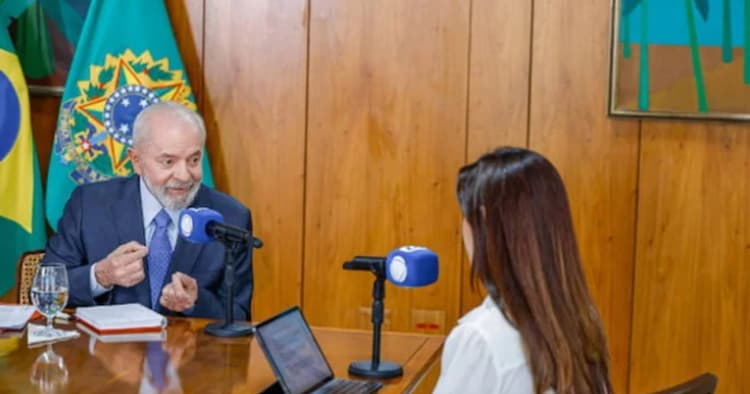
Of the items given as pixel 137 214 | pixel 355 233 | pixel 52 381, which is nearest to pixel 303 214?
pixel 355 233

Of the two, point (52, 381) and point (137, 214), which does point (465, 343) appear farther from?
point (137, 214)

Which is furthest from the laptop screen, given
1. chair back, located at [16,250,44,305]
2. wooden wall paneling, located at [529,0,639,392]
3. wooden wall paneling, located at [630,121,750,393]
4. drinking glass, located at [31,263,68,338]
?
wooden wall paneling, located at [630,121,750,393]

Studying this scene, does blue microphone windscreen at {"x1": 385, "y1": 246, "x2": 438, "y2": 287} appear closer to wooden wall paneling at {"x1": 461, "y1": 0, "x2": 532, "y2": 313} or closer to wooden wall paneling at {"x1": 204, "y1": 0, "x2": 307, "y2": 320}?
wooden wall paneling at {"x1": 461, "y1": 0, "x2": 532, "y2": 313}

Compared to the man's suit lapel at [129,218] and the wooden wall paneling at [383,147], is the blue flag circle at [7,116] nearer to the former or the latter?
the man's suit lapel at [129,218]

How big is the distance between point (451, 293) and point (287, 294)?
2.22 ft

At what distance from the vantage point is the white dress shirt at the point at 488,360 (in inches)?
69.7

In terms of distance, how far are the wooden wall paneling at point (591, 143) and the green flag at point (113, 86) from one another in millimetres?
1363

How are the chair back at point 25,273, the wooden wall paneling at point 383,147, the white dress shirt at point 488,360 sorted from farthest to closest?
the wooden wall paneling at point 383,147, the chair back at point 25,273, the white dress shirt at point 488,360

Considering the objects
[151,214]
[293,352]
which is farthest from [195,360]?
[151,214]

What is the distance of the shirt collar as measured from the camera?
3.26 meters

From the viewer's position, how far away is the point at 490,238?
1.80m

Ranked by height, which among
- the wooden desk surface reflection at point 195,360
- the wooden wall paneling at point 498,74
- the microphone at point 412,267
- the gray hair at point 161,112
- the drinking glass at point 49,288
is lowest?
the wooden desk surface reflection at point 195,360

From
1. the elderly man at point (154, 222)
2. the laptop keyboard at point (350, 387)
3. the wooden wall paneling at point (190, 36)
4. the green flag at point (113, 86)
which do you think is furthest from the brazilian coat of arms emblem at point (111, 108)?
the laptop keyboard at point (350, 387)

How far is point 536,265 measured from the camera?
5.86ft
